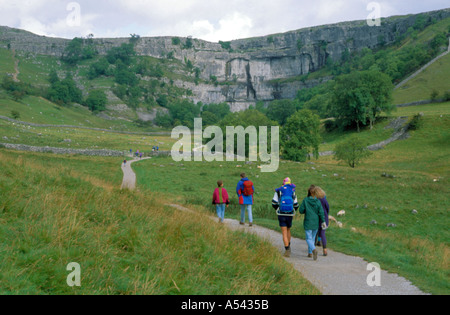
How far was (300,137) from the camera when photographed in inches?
2088

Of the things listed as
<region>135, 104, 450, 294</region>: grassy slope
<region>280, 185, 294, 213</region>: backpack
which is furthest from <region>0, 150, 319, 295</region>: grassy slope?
<region>135, 104, 450, 294</region>: grassy slope

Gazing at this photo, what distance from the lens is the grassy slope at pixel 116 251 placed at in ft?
17.7

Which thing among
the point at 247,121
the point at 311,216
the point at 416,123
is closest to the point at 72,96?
the point at 247,121

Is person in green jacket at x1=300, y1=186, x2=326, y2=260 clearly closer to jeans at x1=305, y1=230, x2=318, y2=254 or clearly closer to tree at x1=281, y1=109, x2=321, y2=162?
A: jeans at x1=305, y1=230, x2=318, y2=254

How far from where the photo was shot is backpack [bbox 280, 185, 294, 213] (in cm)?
1020

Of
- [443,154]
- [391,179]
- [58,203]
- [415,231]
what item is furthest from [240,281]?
[443,154]

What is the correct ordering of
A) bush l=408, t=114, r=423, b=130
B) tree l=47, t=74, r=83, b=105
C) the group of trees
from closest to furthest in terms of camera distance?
bush l=408, t=114, r=423, b=130 < tree l=47, t=74, r=83, b=105 < the group of trees

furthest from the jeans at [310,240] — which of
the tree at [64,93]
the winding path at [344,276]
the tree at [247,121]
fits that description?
the tree at [64,93]

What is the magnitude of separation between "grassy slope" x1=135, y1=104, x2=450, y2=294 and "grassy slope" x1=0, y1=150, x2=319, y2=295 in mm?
4085

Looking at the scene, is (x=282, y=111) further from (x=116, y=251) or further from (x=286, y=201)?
(x=116, y=251)

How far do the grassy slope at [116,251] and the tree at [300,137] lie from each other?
145 feet

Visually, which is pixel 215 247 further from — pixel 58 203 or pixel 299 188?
pixel 299 188

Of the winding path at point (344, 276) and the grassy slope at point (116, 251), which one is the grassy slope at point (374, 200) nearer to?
the winding path at point (344, 276)

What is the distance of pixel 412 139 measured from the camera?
61.8m
